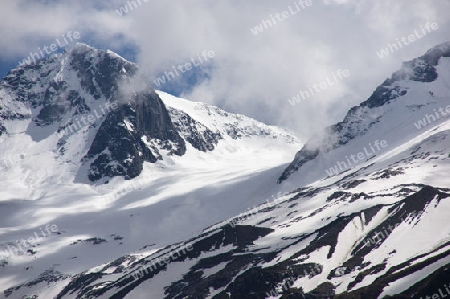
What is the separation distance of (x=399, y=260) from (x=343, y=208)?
45421mm

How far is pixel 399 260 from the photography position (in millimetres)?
107375

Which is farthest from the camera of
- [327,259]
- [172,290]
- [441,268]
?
[172,290]

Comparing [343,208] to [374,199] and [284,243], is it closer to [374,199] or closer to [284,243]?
[374,199]

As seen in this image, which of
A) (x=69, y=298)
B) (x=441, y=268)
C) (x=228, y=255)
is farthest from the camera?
(x=69, y=298)

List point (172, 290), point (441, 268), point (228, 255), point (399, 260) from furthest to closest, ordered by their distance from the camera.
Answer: point (228, 255), point (172, 290), point (399, 260), point (441, 268)

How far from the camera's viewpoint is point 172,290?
13400 centimetres

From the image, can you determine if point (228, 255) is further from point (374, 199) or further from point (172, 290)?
A: point (374, 199)

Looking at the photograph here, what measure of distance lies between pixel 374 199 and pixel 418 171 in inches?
2015

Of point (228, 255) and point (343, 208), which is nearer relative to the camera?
point (228, 255)

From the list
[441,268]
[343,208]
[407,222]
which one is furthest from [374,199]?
[441,268]

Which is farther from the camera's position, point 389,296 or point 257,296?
point 257,296

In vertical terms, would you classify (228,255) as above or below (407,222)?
above

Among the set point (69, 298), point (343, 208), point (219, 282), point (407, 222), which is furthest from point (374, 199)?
point (69, 298)

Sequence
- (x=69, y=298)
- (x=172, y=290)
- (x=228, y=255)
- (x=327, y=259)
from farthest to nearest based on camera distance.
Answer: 1. (x=69, y=298)
2. (x=228, y=255)
3. (x=172, y=290)
4. (x=327, y=259)
